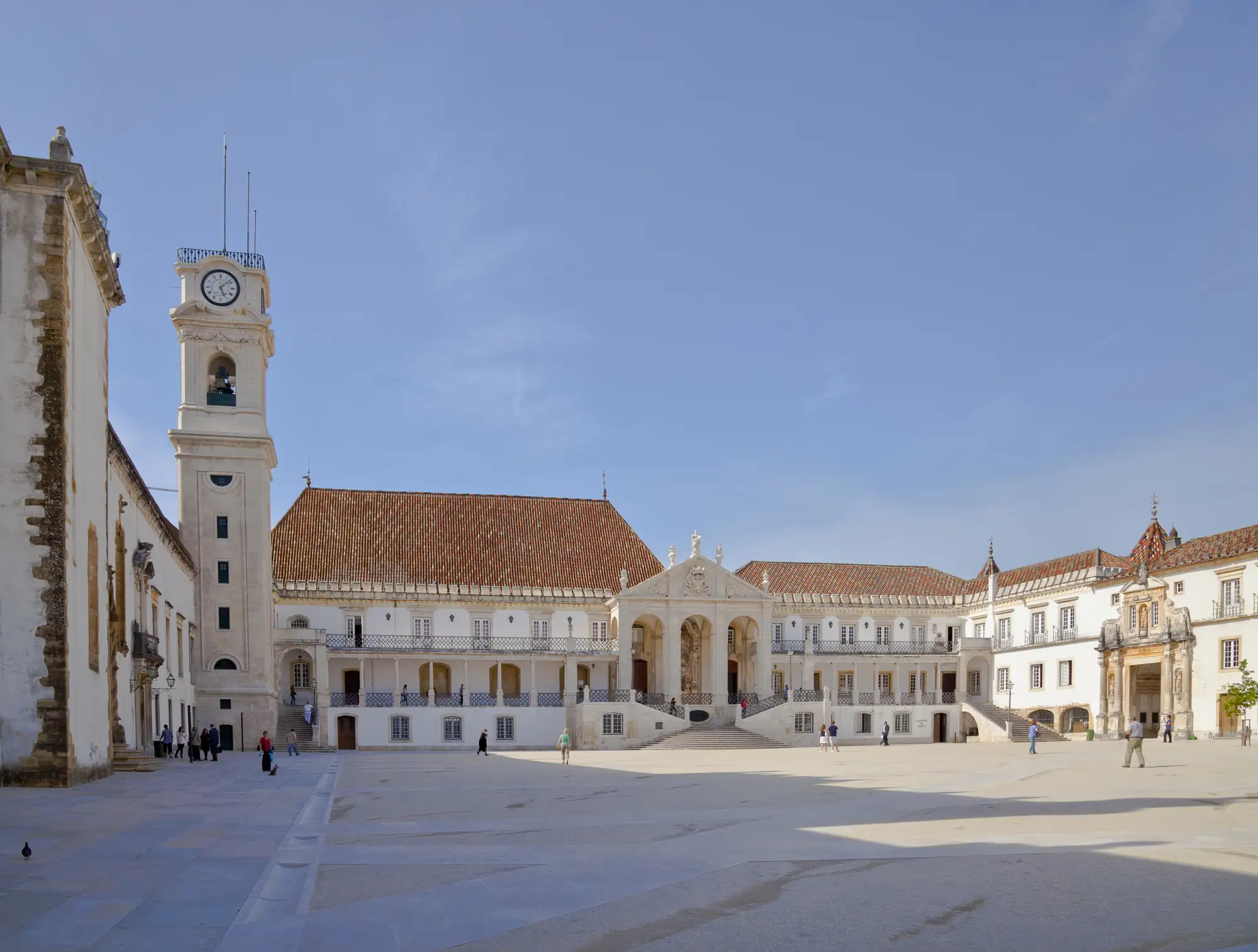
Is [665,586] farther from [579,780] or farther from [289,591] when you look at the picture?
[579,780]

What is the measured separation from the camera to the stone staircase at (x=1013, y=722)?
1933 inches

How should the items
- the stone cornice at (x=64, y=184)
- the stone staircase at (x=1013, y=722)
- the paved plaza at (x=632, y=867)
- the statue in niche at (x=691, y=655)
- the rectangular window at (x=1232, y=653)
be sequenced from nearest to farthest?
the paved plaza at (x=632, y=867) → the stone cornice at (x=64, y=184) → the rectangular window at (x=1232, y=653) → the stone staircase at (x=1013, y=722) → the statue in niche at (x=691, y=655)

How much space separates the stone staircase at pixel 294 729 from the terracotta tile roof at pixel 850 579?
2432 centimetres

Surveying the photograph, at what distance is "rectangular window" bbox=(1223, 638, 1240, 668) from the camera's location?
41656 mm

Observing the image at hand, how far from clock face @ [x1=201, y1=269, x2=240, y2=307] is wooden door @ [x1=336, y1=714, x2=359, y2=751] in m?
17.7

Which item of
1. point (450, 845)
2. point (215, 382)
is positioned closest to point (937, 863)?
point (450, 845)

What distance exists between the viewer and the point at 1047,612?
2104 inches

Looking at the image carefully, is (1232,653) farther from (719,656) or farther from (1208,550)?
(719,656)

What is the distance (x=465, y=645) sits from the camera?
172 ft

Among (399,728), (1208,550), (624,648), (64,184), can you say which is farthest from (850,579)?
(64,184)

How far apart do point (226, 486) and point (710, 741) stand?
71.3 ft

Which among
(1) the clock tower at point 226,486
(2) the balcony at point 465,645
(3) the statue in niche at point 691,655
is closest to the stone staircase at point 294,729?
(1) the clock tower at point 226,486

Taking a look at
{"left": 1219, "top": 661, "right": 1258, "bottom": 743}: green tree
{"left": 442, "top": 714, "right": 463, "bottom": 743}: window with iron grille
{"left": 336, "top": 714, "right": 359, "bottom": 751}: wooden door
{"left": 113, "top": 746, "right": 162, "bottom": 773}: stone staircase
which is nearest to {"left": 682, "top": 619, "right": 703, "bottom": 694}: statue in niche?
{"left": 442, "top": 714, "right": 463, "bottom": 743}: window with iron grille

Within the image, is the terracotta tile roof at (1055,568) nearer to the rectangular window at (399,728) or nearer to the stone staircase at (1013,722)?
the stone staircase at (1013,722)
